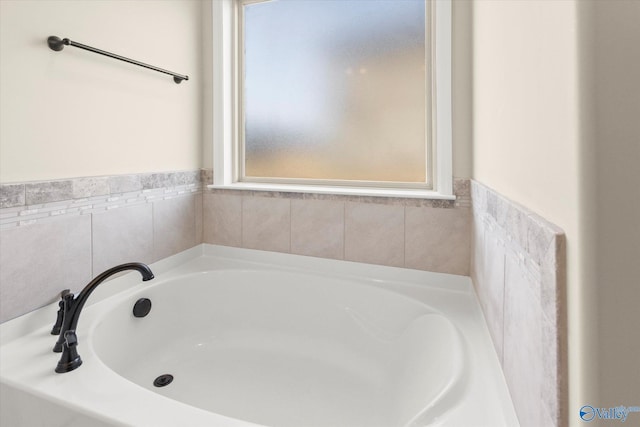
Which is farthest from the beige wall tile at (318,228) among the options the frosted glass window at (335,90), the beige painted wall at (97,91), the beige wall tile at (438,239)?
the beige painted wall at (97,91)

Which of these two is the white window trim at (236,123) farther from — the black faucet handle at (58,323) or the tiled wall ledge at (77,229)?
the black faucet handle at (58,323)

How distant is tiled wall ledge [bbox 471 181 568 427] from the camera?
0.48 m

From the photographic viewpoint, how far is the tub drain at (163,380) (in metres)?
1.49

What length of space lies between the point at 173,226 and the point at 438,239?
141cm

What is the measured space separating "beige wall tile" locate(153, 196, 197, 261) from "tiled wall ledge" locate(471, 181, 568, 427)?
154cm

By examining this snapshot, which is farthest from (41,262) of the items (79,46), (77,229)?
(79,46)

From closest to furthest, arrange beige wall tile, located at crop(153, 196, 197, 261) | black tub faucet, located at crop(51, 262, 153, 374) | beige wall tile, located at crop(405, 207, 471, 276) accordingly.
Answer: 1. black tub faucet, located at crop(51, 262, 153, 374)
2. beige wall tile, located at crop(405, 207, 471, 276)
3. beige wall tile, located at crop(153, 196, 197, 261)

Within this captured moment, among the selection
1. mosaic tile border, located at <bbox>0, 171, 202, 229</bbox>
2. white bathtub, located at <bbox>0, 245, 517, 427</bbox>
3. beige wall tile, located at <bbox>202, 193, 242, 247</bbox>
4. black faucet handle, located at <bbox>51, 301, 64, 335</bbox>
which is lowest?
white bathtub, located at <bbox>0, 245, 517, 427</bbox>

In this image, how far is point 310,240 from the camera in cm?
185

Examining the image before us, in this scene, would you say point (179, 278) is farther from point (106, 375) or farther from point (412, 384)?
point (412, 384)

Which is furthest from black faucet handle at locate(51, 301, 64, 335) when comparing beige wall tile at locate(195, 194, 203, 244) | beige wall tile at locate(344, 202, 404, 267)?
beige wall tile at locate(344, 202, 404, 267)

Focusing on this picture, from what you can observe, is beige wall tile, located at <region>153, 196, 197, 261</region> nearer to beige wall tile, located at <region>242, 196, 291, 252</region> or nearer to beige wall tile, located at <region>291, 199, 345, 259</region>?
beige wall tile, located at <region>242, 196, 291, 252</region>

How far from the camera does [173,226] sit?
1.89 metres

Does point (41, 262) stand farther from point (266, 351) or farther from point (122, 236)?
point (266, 351)
